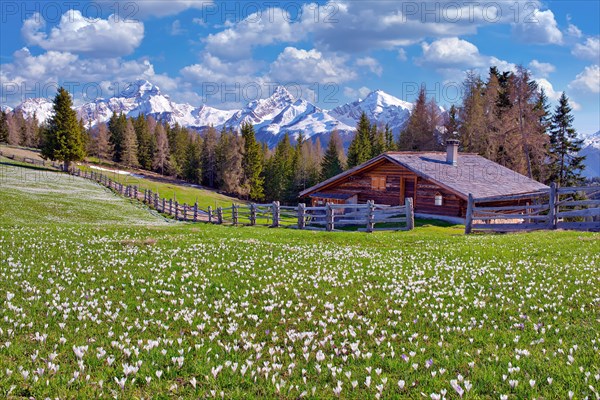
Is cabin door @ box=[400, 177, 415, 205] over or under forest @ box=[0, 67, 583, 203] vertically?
under

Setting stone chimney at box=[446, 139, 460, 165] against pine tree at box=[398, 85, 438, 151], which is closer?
stone chimney at box=[446, 139, 460, 165]

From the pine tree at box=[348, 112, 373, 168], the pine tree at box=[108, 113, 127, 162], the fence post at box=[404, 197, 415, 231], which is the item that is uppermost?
the pine tree at box=[108, 113, 127, 162]

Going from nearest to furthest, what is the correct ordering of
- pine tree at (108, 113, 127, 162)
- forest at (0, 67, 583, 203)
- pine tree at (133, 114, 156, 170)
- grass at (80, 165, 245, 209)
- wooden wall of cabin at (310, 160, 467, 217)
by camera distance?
wooden wall of cabin at (310, 160, 467, 217) < forest at (0, 67, 583, 203) < grass at (80, 165, 245, 209) < pine tree at (108, 113, 127, 162) < pine tree at (133, 114, 156, 170)

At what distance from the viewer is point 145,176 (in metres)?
110

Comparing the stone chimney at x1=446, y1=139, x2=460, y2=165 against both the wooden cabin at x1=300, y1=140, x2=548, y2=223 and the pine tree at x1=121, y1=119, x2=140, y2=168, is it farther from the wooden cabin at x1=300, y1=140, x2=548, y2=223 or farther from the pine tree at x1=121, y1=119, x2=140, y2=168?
the pine tree at x1=121, y1=119, x2=140, y2=168

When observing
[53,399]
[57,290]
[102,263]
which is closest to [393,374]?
[53,399]

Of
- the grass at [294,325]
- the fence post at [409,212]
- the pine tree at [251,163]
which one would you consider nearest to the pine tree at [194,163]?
the pine tree at [251,163]

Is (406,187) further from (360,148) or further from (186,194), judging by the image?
(186,194)

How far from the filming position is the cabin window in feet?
134

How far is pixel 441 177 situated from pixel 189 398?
34366 millimetres

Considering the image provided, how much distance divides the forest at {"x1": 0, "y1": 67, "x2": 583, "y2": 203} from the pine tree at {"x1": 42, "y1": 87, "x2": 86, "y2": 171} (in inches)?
6.6

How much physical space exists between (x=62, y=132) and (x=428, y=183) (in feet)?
219

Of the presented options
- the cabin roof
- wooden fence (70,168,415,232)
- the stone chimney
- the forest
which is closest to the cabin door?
the cabin roof

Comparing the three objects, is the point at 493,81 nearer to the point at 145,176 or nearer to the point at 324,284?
the point at 324,284
